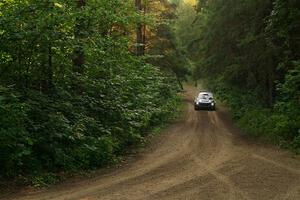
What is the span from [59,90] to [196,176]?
535 cm

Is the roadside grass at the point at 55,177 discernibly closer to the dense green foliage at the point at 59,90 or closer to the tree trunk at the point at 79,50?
the dense green foliage at the point at 59,90

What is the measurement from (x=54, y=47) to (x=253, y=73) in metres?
16.3

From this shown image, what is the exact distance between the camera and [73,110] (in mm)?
14586

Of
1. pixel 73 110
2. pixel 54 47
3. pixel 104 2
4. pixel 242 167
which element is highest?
pixel 104 2

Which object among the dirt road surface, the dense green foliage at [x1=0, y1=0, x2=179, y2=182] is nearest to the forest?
the dense green foliage at [x1=0, y1=0, x2=179, y2=182]

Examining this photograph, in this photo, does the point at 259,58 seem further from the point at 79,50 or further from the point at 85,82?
the point at 79,50

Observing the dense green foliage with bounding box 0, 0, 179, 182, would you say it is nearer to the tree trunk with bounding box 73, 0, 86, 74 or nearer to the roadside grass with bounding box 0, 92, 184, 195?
the tree trunk with bounding box 73, 0, 86, 74

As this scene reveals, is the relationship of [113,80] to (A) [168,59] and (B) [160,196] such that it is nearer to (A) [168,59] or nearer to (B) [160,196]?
(B) [160,196]

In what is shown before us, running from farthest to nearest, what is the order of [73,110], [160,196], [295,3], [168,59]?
1. [168,59]
2. [295,3]
3. [73,110]
4. [160,196]

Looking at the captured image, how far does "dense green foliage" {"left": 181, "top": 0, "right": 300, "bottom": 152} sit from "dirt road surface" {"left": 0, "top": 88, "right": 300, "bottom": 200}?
2477 millimetres

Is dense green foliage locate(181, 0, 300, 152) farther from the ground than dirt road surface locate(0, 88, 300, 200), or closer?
farther from the ground

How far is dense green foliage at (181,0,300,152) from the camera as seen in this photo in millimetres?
19391

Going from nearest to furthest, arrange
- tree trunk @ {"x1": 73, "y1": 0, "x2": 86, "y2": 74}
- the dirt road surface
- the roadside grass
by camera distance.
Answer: the dirt road surface
the roadside grass
tree trunk @ {"x1": 73, "y1": 0, "x2": 86, "y2": 74}

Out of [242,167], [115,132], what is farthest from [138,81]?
[242,167]
